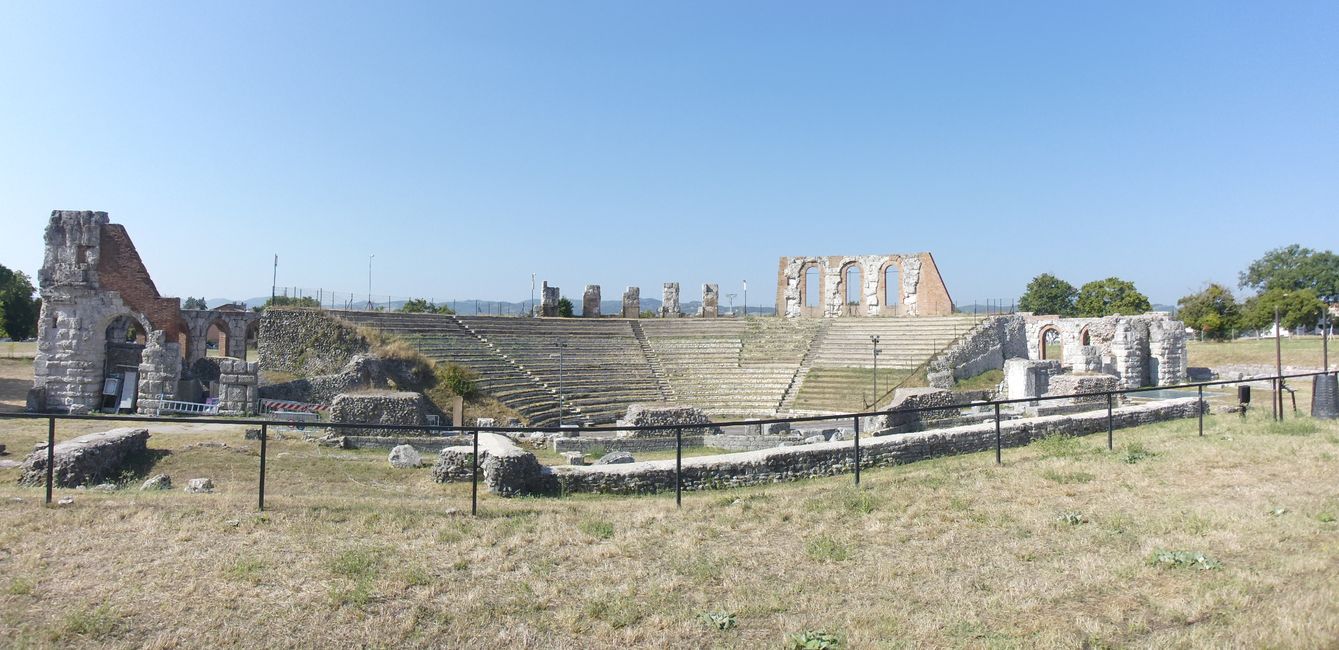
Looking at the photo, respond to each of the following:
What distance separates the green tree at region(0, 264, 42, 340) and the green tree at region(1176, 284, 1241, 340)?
7916cm

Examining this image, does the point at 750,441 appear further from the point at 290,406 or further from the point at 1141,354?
the point at 1141,354

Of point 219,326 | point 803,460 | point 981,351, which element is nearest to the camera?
point 803,460

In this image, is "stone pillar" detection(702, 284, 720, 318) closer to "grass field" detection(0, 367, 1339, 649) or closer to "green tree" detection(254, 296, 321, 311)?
"green tree" detection(254, 296, 321, 311)

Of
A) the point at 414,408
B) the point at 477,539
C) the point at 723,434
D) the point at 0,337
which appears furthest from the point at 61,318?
the point at 0,337

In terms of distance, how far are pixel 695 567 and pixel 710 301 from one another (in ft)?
119

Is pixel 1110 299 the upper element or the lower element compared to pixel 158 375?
upper

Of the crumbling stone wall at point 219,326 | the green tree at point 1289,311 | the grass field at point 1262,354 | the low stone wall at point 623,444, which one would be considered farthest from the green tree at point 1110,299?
the crumbling stone wall at point 219,326

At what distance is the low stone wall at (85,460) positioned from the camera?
9.66 meters

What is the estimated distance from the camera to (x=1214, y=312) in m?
54.1

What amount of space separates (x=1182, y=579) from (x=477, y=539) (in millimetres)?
5542

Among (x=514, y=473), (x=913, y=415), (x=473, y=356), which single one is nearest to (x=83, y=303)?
(x=473, y=356)

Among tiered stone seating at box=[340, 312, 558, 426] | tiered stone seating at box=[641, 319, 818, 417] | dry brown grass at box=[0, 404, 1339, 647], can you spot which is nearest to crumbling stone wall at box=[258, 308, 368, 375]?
tiered stone seating at box=[340, 312, 558, 426]

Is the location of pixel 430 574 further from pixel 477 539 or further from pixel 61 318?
pixel 61 318

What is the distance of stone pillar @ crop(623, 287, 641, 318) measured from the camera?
40.8m
